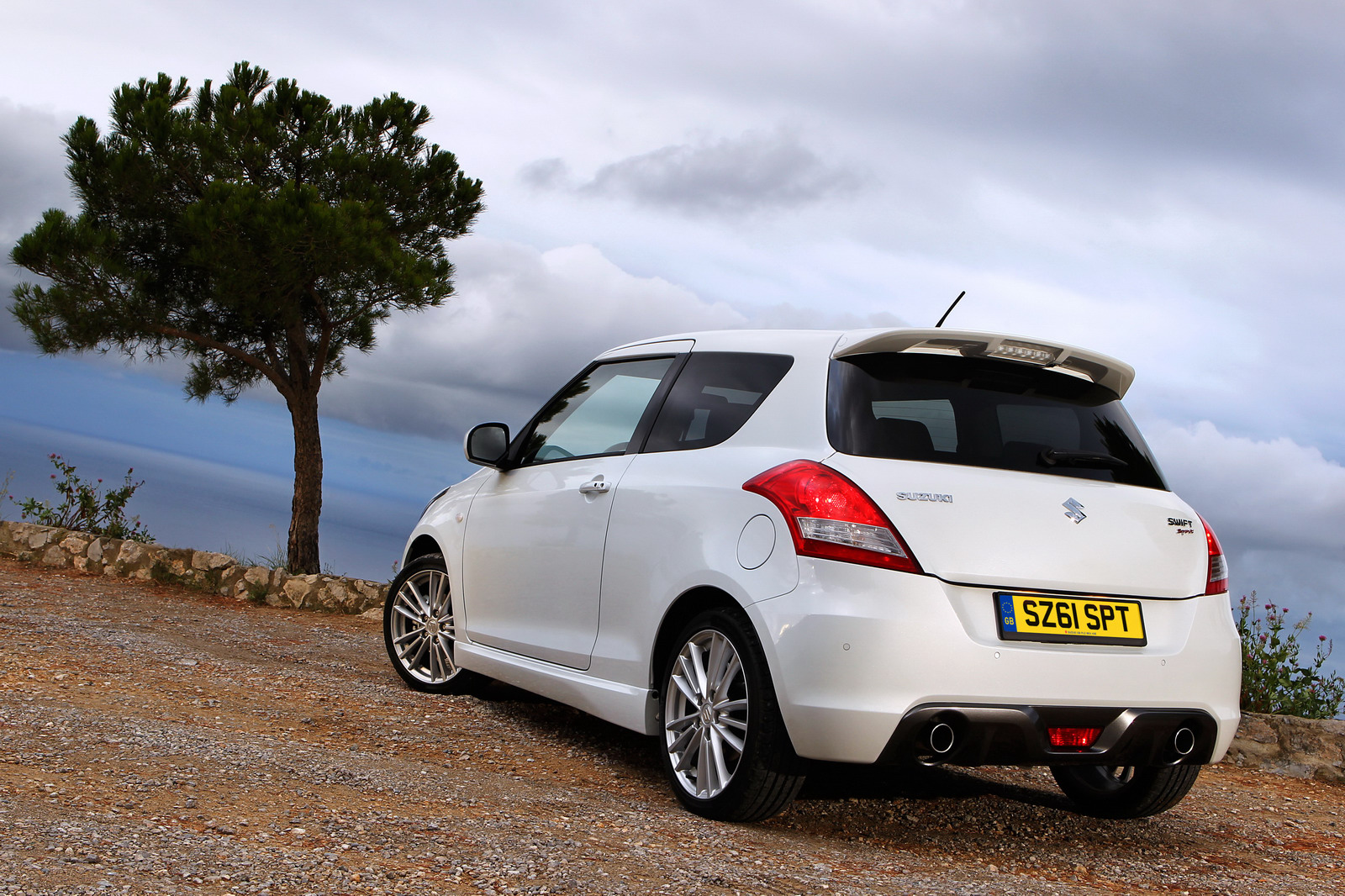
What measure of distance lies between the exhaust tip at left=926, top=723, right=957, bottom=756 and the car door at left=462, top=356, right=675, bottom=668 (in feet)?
5.21

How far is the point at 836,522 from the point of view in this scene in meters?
3.47

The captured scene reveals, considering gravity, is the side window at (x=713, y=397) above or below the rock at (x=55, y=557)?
above

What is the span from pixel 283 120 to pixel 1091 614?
47.8 feet

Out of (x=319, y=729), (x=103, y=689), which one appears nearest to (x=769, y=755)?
(x=319, y=729)

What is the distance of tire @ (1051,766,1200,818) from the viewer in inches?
173

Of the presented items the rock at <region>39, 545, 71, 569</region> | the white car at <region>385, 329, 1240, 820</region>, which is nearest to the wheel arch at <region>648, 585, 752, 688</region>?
the white car at <region>385, 329, 1240, 820</region>

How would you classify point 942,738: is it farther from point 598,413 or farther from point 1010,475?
point 598,413

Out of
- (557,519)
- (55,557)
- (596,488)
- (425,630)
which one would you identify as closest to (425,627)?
(425,630)

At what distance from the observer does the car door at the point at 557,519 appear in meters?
4.63

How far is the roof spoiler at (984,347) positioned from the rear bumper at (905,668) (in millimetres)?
857

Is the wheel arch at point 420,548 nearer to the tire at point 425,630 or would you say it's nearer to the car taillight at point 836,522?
the tire at point 425,630

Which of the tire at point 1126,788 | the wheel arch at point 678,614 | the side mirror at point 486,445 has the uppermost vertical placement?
the side mirror at point 486,445

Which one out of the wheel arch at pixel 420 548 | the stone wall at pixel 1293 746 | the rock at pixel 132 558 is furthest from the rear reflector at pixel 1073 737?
the rock at pixel 132 558

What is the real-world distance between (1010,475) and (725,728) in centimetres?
130
